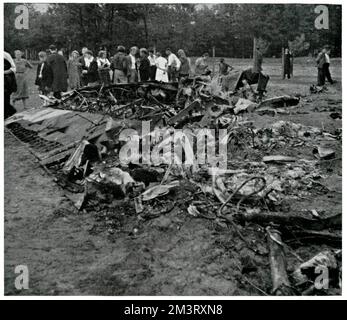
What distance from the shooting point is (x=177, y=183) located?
453cm

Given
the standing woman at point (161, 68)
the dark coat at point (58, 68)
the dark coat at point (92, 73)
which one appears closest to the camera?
the dark coat at point (58, 68)

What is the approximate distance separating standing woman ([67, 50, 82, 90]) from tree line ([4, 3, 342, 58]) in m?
0.61

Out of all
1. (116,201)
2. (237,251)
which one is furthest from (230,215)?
(116,201)

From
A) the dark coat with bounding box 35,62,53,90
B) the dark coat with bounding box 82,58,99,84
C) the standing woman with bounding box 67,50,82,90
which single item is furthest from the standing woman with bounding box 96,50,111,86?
the dark coat with bounding box 35,62,53,90

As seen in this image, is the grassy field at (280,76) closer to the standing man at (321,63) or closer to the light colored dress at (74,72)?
the standing man at (321,63)

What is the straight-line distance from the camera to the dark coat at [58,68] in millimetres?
9477

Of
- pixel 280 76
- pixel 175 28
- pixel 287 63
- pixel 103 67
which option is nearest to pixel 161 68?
pixel 103 67

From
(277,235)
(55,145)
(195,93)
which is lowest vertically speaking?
(277,235)

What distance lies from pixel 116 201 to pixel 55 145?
2445 millimetres

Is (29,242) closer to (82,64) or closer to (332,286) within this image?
(332,286)

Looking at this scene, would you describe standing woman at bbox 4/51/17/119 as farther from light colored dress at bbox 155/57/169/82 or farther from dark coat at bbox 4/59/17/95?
light colored dress at bbox 155/57/169/82

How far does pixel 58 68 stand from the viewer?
31.1 feet

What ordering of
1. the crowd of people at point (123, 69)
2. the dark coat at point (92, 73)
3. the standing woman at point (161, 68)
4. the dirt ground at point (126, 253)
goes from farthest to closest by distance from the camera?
1. the standing woman at point (161, 68)
2. the dark coat at point (92, 73)
3. the crowd of people at point (123, 69)
4. the dirt ground at point (126, 253)

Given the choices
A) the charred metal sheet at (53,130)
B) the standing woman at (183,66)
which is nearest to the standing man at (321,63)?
the standing woman at (183,66)
